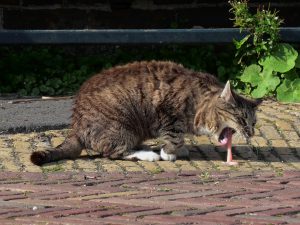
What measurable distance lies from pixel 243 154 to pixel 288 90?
Answer: 1.91 metres

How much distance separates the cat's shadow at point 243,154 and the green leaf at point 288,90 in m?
1.58

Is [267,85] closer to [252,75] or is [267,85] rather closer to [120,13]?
[252,75]

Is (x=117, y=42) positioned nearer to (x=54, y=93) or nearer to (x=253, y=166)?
(x=54, y=93)

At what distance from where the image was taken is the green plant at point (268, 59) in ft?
35.8

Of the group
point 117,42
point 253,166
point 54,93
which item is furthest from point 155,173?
point 54,93

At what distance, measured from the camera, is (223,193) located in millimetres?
7457

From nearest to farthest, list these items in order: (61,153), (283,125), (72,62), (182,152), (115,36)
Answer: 1. (61,153)
2. (182,152)
3. (283,125)
4. (115,36)
5. (72,62)

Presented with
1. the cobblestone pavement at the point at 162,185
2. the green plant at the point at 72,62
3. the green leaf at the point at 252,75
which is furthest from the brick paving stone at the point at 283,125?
the green plant at the point at 72,62

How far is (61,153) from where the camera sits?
28.4ft

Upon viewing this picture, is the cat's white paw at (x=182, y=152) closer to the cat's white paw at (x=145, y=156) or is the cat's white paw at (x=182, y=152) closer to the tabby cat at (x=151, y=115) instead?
the tabby cat at (x=151, y=115)

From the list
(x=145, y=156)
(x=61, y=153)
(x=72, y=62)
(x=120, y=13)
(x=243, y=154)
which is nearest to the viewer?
(x=61, y=153)

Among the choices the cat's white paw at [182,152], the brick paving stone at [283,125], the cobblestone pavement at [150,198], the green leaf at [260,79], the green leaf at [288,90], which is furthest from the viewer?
the green leaf at [260,79]

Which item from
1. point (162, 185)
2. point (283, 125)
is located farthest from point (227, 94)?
point (162, 185)

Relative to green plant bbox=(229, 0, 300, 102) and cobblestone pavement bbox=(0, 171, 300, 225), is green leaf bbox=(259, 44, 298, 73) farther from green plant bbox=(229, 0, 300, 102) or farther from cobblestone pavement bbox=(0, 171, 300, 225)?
cobblestone pavement bbox=(0, 171, 300, 225)
